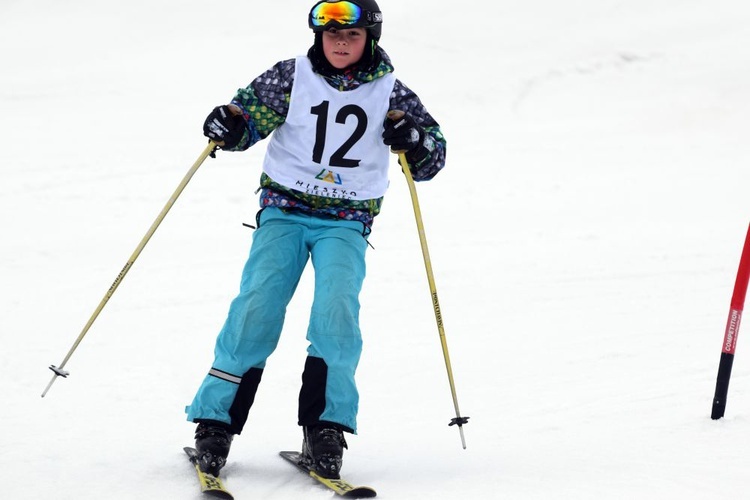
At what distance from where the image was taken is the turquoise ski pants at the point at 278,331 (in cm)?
389

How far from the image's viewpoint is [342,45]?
4.07m

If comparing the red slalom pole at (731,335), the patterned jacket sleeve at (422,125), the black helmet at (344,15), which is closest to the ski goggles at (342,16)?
the black helmet at (344,15)

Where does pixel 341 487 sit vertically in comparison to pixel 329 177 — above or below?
below

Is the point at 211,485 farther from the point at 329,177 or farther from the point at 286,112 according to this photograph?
the point at 286,112

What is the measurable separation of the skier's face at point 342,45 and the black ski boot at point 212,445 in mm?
1419

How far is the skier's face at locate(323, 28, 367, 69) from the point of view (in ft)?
13.4

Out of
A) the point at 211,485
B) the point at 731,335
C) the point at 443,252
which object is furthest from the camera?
the point at 443,252

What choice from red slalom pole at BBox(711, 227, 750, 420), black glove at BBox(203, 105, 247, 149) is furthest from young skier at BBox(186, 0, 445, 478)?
red slalom pole at BBox(711, 227, 750, 420)

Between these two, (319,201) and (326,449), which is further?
(319,201)

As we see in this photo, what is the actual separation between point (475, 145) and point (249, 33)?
442 centimetres

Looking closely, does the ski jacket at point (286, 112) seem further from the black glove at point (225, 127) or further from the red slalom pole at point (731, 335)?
the red slalom pole at point (731, 335)

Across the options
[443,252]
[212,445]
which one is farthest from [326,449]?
[443,252]

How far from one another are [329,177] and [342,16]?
0.60m

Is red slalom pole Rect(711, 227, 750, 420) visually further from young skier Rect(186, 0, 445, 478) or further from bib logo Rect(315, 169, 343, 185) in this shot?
bib logo Rect(315, 169, 343, 185)
